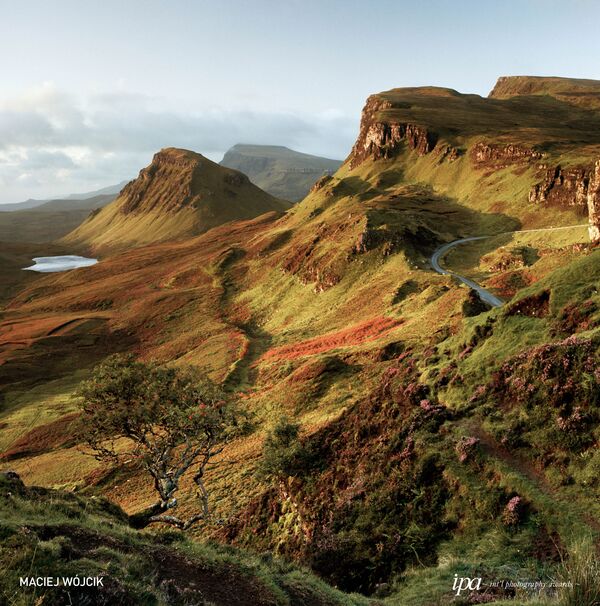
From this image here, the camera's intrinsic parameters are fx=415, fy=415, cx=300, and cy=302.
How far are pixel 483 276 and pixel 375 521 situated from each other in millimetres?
53988

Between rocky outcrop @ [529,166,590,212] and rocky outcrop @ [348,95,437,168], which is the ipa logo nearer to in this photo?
rocky outcrop @ [529,166,590,212]

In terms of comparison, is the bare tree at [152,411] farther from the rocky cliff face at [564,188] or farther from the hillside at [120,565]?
the rocky cliff face at [564,188]

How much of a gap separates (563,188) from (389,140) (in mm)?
91319

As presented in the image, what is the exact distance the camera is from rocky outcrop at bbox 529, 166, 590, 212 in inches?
3381

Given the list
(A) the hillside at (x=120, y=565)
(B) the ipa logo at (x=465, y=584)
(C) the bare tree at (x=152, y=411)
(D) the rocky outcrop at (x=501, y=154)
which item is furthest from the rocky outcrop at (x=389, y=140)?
(A) the hillside at (x=120, y=565)

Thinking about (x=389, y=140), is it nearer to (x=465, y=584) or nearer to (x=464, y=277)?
(x=464, y=277)

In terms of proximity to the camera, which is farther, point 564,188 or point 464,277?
point 564,188

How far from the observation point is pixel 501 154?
123312 mm

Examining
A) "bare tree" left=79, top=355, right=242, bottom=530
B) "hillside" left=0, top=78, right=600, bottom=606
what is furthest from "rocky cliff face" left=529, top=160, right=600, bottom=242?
"bare tree" left=79, top=355, right=242, bottom=530

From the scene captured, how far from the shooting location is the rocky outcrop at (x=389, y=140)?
515 feet

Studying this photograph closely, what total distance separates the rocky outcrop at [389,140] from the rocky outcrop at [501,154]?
79.6 feet

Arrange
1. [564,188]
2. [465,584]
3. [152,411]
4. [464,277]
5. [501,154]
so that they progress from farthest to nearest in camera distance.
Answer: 1. [501,154]
2. [564,188]
3. [464,277]
4. [152,411]
5. [465,584]

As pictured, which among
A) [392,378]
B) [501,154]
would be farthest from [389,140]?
[392,378]

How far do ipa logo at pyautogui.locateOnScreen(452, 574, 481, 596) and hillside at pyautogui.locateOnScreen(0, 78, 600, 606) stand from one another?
0.36 meters
